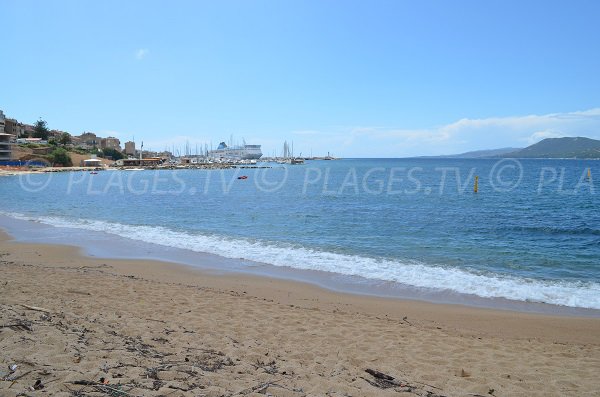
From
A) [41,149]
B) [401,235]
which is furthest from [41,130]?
[401,235]

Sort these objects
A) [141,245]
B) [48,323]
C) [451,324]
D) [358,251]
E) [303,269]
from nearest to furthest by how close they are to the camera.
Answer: [48,323]
[451,324]
[303,269]
[358,251]
[141,245]

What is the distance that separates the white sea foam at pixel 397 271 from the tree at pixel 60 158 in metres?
103

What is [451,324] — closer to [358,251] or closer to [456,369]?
[456,369]

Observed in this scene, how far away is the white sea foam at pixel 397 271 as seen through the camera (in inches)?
416

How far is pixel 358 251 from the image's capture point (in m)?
16.0

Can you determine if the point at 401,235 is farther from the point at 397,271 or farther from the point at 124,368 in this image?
the point at 124,368

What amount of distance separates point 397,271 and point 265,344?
732 centimetres

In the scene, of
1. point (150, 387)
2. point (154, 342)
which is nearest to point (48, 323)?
point (154, 342)

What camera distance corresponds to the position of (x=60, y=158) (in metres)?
109

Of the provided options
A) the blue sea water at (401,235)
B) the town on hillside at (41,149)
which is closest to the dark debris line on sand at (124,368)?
the blue sea water at (401,235)

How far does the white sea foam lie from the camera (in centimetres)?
1055

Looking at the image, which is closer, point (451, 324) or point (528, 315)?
point (451, 324)

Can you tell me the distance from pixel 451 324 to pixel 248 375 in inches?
191

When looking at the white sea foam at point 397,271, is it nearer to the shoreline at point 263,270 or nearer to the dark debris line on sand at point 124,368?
the shoreline at point 263,270
